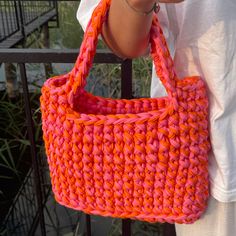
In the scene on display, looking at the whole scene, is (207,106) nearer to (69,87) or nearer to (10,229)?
(69,87)

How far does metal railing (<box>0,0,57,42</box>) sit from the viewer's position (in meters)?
4.37

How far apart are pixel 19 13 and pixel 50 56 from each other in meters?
3.98

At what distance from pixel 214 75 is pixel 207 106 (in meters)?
0.06

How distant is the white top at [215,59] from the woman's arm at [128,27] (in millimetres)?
89

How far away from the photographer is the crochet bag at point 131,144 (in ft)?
2.28

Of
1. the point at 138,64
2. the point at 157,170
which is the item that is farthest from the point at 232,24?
the point at 138,64

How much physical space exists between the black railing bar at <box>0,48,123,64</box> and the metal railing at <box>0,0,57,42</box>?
3.20 m

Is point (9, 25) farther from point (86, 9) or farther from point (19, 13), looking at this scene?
point (86, 9)

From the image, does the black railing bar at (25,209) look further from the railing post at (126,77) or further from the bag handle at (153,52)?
the bag handle at (153,52)

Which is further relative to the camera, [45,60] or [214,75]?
[45,60]

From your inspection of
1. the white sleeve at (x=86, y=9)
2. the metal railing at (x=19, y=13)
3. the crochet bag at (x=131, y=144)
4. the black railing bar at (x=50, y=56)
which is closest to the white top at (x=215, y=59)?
the crochet bag at (x=131, y=144)

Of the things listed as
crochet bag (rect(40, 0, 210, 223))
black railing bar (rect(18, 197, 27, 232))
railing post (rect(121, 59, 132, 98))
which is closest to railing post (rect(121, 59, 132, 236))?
railing post (rect(121, 59, 132, 98))

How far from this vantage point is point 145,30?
2.11 feet

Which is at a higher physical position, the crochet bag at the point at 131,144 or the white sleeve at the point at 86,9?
the white sleeve at the point at 86,9
